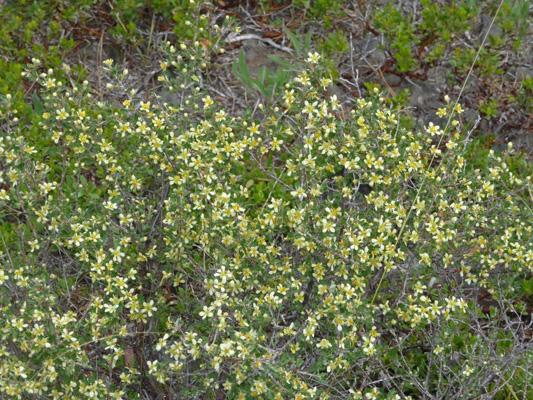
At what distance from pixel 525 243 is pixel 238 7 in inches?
148

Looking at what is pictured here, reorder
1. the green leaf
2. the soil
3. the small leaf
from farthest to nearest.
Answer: the soil < the green leaf < the small leaf

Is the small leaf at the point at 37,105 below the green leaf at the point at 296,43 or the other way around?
below

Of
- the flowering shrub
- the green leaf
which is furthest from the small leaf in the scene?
the green leaf

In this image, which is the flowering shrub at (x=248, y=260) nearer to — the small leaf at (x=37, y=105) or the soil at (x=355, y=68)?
the small leaf at (x=37, y=105)

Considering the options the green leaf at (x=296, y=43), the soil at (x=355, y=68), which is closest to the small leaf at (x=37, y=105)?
the soil at (x=355, y=68)

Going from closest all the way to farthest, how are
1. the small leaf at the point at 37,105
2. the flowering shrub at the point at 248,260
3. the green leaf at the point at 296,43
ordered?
the flowering shrub at the point at 248,260 < the small leaf at the point at 37,105 < the green leaf at the point at 296,43

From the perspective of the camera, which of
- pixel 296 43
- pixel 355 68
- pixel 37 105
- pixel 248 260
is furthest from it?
pixel 355 68

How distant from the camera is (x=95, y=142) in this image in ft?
11.0

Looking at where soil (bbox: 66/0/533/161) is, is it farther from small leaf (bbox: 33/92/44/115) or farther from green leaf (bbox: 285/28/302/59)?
small leaf (bbox: 33/92/44/115)

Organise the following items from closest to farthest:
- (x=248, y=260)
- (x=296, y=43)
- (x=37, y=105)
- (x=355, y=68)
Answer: (x=248, y=260), (x=37, y=105), (x=296, y=43), (x=355, y=68)

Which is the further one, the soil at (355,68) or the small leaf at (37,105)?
the soil at (355,68)

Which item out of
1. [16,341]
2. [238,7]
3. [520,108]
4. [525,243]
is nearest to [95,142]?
[16,341]

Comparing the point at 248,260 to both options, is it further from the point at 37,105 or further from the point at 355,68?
the point at 355,68

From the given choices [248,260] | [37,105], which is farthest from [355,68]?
[248,260]
